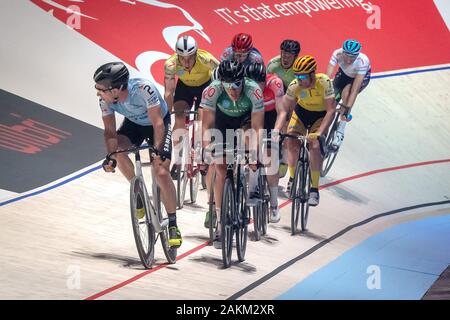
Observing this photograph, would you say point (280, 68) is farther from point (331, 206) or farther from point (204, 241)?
point (204, 241)

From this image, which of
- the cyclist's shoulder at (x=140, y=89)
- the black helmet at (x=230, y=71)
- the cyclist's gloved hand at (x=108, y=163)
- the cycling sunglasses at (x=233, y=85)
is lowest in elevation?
the cyclist's gloved hand at (x=108, y=163)

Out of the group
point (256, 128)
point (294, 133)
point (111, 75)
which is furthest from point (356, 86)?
point (111, 75)

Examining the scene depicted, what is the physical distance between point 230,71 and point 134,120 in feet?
2.44

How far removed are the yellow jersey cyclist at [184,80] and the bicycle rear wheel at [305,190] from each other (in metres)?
1.15

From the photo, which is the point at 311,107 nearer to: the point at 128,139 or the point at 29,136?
the point at 128,139

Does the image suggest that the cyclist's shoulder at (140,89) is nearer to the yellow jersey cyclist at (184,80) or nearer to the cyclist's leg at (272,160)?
the cyclist's leg at (272,160)

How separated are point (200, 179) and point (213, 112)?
2.48 metres

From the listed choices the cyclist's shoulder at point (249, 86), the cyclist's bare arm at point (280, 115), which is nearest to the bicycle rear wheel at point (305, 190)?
the cyclist's bare arm at point (280, 115)

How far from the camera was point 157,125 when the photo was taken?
6.26 meters

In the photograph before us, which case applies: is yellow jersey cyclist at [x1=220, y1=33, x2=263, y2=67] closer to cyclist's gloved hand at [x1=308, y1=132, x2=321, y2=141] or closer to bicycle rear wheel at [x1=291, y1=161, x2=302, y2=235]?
cyclist's gloved hand at [x1=308, y1=132, x2=321, y2=141]

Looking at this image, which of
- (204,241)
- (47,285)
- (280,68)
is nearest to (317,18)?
(280,68)

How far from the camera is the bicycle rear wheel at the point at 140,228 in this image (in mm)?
6066

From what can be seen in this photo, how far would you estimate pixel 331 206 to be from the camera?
905 centimetres

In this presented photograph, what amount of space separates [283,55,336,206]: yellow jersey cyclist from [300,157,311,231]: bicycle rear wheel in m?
0.09
